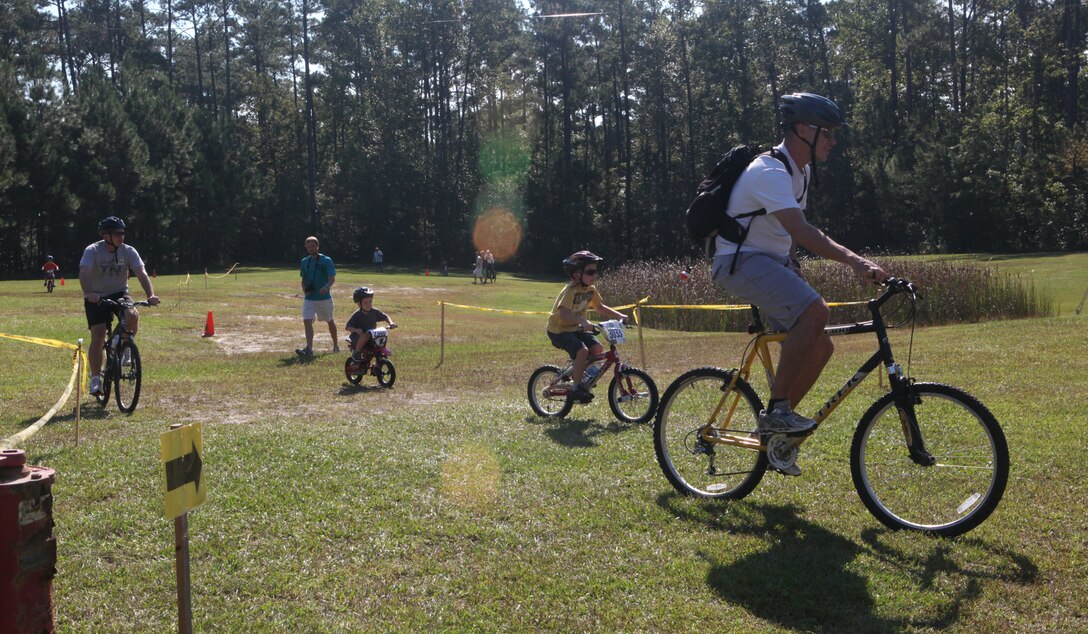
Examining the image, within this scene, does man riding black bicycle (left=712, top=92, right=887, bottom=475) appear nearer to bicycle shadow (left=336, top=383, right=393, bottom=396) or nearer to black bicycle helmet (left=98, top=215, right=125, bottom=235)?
black bicycle helmet (left=98, top=215, right=125, bottom=235)

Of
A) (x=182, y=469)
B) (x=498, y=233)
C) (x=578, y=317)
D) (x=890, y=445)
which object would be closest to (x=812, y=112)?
(x=890, y=445)

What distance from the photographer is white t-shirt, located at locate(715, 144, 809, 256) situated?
5.37m

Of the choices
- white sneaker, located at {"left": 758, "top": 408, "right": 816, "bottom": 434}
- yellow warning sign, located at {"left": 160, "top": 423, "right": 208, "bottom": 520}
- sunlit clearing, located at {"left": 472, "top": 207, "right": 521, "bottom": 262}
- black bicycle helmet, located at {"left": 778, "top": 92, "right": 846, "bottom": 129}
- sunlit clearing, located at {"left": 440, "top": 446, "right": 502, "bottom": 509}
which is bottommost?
sunlit clearing, located at {"left": 440, "top": 446, "right": 502, "bottom": 509}

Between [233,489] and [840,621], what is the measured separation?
4.10 meters

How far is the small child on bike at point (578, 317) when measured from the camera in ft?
32.5

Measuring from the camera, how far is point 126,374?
1059cm

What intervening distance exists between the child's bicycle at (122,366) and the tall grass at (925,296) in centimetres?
1554

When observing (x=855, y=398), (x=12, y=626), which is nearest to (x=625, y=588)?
(x=12, y=626)

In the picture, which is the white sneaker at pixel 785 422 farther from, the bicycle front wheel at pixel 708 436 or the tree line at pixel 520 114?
the tree line at pixel 520 114

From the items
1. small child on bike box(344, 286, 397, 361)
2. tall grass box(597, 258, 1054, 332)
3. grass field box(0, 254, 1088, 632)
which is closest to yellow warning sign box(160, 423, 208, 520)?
grass field box(0, 254, 1088, 632)

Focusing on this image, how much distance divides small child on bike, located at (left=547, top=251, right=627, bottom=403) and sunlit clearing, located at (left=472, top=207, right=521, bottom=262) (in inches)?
2410

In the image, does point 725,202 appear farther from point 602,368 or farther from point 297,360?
point 297,360

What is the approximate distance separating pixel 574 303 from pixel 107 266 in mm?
5257

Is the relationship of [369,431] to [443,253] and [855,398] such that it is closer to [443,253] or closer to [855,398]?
[855,398]
